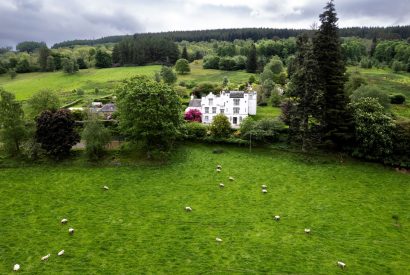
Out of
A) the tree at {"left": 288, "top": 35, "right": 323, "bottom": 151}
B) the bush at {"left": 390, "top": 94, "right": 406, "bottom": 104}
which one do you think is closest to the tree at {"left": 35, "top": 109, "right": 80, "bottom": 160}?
the tree at {"left": 288, "top": 35, "right": 323, "bottom": 151}

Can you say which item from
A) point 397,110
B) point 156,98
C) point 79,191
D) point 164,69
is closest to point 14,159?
point 79,191

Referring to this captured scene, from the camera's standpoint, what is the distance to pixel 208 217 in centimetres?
3681

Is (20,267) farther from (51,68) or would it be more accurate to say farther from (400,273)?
(51,68)

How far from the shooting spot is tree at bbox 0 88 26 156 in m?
50.4

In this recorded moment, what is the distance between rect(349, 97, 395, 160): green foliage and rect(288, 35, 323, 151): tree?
6.04 metres

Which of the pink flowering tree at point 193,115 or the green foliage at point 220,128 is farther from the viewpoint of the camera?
the pink flowering tree at point 193,115

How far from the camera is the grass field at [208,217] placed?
1168 inches

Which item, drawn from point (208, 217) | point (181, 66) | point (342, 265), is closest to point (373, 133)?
point (342, 265)

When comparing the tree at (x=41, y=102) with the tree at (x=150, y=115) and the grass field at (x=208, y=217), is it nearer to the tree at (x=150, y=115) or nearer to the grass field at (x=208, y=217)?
the grass field at (x=208, y=217)

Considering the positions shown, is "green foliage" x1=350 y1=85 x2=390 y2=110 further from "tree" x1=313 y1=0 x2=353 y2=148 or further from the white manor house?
the white manor house

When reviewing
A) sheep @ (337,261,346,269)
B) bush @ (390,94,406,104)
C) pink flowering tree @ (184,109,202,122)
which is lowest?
sheep @ (337,261,346,269)

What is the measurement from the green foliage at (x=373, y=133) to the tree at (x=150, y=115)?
2767cm

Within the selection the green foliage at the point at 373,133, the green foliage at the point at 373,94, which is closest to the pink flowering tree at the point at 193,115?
the green foliage at the point at 373,133

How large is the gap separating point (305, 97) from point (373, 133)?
1123 centimetres
